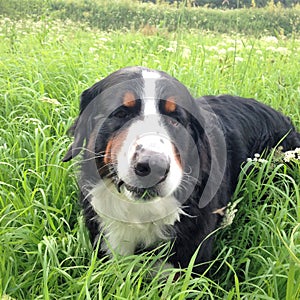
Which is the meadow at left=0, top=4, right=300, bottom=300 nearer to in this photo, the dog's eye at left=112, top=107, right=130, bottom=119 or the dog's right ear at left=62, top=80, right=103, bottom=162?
the dog's right ear at left=62, top=80, right=103, bottom=162

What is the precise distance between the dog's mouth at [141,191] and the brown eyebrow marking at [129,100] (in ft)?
1.15

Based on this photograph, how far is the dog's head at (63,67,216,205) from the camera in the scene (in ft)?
5.69

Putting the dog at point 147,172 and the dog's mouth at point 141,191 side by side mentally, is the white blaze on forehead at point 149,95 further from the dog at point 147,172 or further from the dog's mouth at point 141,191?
the dog's mouth at point 141,191

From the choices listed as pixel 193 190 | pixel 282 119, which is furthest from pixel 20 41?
pixel 193 190

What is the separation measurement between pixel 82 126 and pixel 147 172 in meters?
0.66

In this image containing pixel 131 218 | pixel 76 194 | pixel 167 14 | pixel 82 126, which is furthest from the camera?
pixel 167 14

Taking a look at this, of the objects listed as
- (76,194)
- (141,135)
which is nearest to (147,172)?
(141,135)

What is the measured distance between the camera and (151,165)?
1661 mm

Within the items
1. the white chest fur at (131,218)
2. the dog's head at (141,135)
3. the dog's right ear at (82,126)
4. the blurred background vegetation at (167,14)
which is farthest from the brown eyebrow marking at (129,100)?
the blurred background vegetation at (167,14)

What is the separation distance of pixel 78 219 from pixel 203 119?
86 cm

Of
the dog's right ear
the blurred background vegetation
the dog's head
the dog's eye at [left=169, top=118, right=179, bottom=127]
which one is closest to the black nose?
the dog's head

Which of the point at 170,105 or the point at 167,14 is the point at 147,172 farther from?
the point at 167,14

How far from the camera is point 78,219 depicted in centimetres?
228

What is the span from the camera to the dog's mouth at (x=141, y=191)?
1858mm
